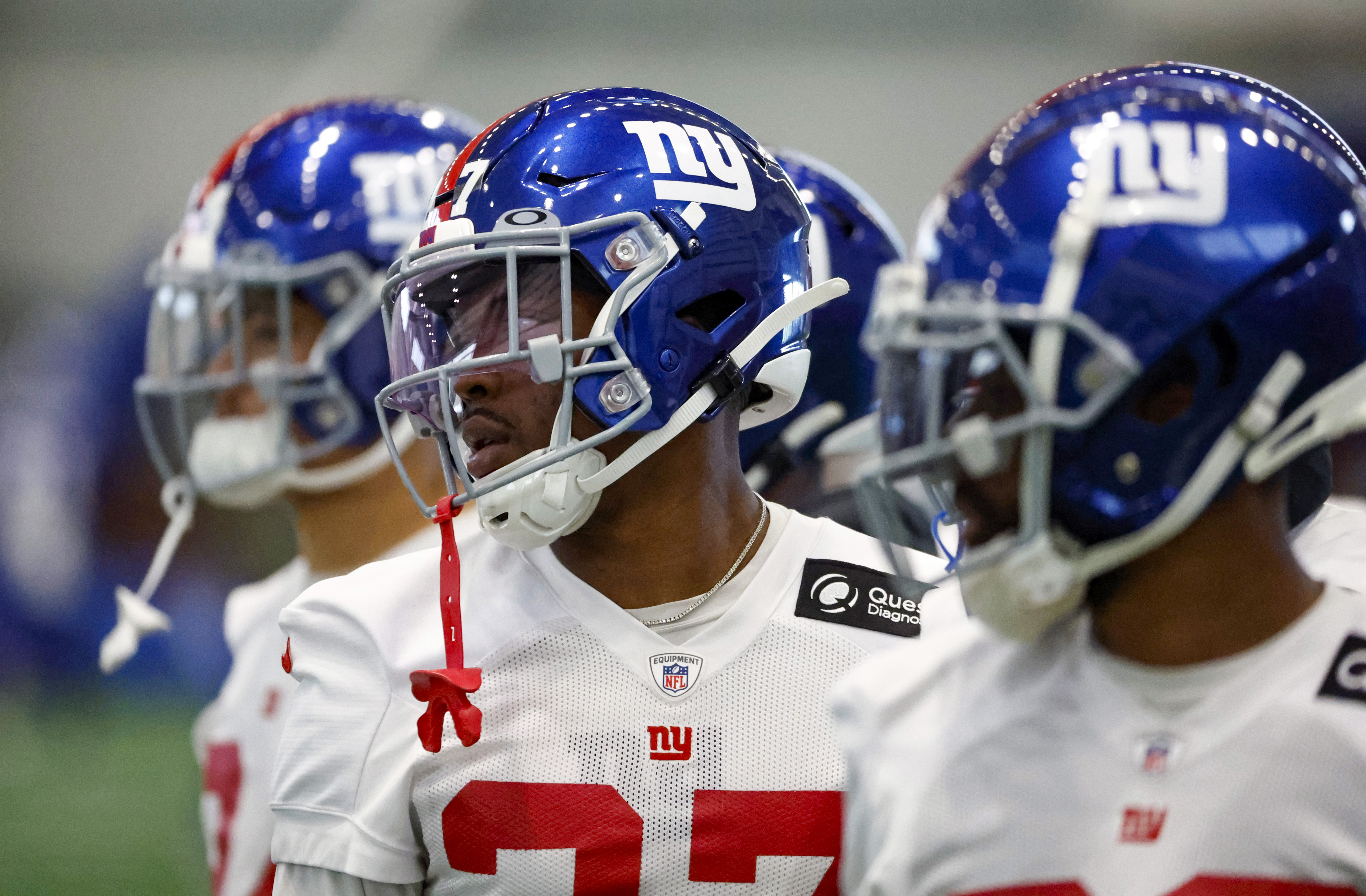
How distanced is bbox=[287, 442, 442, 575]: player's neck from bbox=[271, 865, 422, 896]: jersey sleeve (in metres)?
0.77

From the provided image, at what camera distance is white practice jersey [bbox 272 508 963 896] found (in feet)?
4.29

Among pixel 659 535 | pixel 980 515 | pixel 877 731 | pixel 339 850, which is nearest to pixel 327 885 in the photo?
pixel 339 850

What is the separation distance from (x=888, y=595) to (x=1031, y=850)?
453 millimetres

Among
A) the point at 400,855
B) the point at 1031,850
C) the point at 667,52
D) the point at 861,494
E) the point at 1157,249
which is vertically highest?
the point at 667,52

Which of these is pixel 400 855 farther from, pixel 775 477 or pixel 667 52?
pixel 667 52

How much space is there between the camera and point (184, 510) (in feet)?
7.50

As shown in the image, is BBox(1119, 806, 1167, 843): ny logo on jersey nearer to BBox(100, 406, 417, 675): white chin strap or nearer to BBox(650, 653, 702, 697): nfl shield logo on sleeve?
BBox(650, 653, 702, 697): nfl shield logo on sleeve

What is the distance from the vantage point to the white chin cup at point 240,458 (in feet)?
7.20

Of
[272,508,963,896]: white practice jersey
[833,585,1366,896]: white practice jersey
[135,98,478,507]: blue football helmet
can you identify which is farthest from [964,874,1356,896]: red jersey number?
[135,98,478,507]: blue football helmet

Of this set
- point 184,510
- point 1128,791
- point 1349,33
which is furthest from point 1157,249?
point 1349,33

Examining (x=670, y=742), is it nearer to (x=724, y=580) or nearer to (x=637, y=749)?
(x=637, y=749)

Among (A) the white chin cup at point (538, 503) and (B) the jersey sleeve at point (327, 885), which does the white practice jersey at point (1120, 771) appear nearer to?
(A) the white chin cup at point (538, 503)

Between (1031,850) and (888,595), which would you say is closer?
(1031,850)

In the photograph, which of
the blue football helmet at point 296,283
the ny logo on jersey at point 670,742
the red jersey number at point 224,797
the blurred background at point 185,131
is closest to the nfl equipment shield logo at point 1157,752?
the ny logo on jersey at point 670,742
